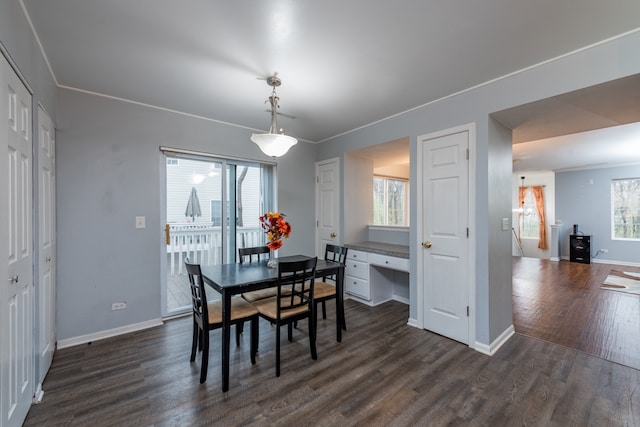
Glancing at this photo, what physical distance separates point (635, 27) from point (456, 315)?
8.44 ft

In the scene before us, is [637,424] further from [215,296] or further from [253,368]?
[215,296]

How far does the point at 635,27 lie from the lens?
1.78 metres

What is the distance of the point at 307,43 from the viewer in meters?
1.96

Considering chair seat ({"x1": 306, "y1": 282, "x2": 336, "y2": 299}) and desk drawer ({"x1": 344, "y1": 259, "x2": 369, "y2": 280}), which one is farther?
desk drawer ({"x1": 344, "y1": 259, "x2": 369, "y2": 280})

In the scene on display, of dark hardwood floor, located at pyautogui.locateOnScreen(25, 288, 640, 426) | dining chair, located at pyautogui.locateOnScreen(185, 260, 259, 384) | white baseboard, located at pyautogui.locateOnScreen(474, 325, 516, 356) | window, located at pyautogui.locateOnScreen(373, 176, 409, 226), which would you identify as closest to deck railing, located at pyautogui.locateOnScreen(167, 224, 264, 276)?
dark hardwood floor, located at pyautogui.locateOnScreen(25, 288, 640, 426)

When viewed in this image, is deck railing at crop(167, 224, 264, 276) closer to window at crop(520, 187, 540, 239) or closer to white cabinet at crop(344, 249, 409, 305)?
white cabinet at crop(344, 249, 409, 305)

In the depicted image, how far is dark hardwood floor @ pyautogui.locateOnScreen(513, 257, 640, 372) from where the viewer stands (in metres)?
2.68

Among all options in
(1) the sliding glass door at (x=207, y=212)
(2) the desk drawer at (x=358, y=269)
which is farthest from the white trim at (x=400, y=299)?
(1) the sliding glass door at (x=207, y=212)

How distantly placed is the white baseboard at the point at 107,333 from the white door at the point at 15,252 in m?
1.00

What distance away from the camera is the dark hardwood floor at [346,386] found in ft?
5.80

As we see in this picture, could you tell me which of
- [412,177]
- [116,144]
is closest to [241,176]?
[116,144]

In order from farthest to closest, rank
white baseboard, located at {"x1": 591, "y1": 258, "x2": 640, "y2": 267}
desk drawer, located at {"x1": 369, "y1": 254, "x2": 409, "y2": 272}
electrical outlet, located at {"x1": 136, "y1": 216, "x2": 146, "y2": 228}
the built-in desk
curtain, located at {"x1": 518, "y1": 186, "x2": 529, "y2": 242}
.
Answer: curtain, located at {"x1": 518, "y1": 186, "x2": 529, "y2": 242}, white baseboard, located at {"x1": 591, "y1": 258, "x2": 640, "y2": 267}, the built-in desk, desk drawer, located at {"x1": 369, "y1": 254, "x2": 409, "y2": 272}, electrical outlet, located at {"x1": 136, "y1": 216, "x2": 146, "y2": 228}

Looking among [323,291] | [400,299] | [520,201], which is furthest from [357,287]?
[520,201]

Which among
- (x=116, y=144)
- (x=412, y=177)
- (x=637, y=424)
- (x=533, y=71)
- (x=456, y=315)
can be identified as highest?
(x=533, y=71)
